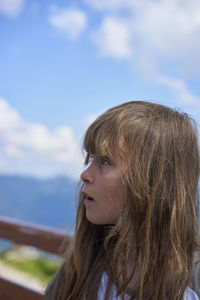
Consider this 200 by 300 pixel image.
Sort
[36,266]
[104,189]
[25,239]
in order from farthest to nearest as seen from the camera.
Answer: [36,266], [25,239], [104,189]

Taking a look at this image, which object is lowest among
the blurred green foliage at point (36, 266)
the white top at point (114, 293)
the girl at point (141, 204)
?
the blurred green foliage at point (36, 266)

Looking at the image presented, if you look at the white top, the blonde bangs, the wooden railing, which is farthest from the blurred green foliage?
the blonde bangs

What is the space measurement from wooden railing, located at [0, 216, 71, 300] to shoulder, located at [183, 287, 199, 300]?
0.78m

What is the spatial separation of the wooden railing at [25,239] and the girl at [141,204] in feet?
2.16

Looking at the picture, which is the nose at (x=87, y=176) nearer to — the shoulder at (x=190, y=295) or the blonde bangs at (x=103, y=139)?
the blonde bangs at (x=103, y=139)

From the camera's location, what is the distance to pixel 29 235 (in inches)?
79.7

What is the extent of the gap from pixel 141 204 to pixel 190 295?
11.7 inches

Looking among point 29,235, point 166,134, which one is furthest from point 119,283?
point 29,235

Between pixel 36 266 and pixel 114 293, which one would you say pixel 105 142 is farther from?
pixel 36 266

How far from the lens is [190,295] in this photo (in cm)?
115

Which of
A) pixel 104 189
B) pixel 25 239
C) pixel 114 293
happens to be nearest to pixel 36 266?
pixel 25 239

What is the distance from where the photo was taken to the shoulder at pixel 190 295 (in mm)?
1140

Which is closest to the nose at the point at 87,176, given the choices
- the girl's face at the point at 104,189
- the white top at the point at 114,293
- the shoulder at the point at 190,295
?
the girl's face at the point at 104,189

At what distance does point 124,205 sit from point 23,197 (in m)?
18.3
